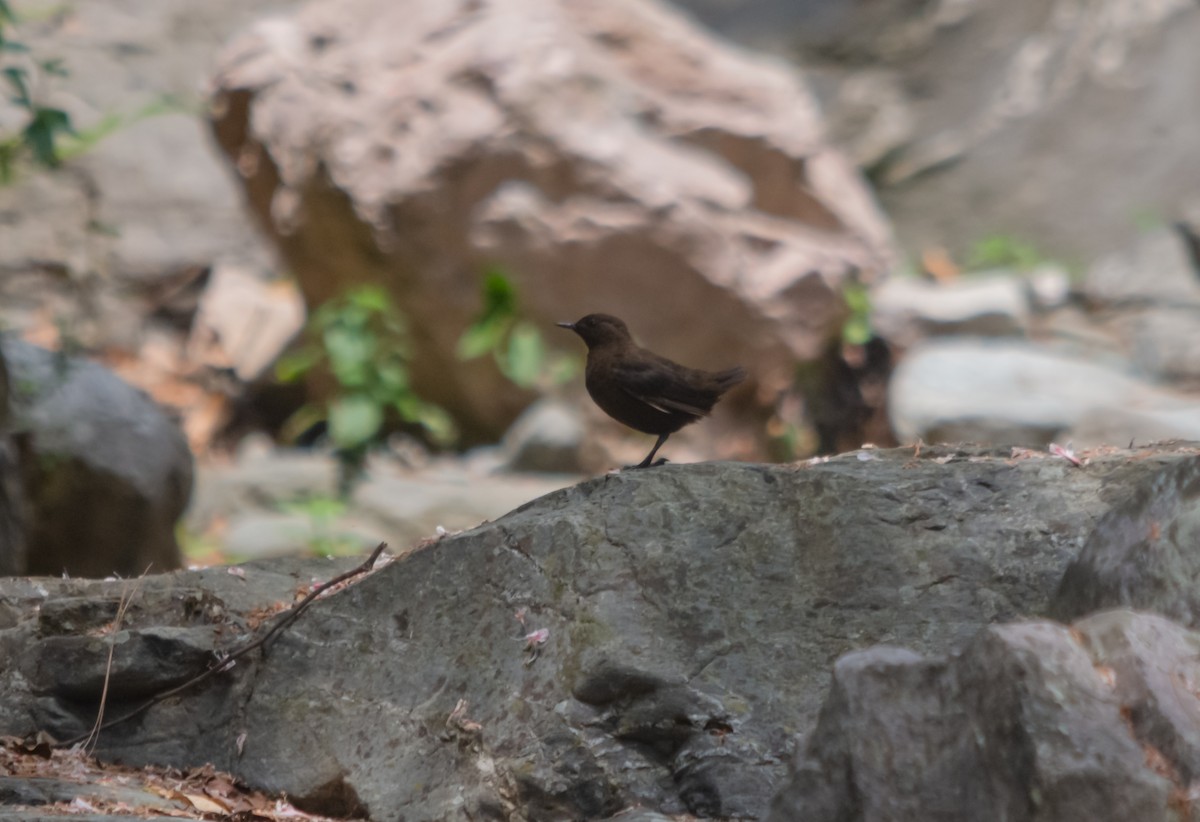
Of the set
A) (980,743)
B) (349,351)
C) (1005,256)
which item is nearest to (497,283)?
(349,351)

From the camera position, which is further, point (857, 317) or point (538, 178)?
point (857, 317)

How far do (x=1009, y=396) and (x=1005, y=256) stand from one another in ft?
14.1

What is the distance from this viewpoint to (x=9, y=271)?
12586mm

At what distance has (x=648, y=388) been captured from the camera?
4.19 m

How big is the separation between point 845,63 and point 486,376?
7.13m

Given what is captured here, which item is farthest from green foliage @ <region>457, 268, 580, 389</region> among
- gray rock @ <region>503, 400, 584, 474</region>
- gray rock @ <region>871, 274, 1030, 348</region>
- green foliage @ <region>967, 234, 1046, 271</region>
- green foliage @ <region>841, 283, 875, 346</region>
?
green foliage @ <region>967, 234, 1046, 271</region>

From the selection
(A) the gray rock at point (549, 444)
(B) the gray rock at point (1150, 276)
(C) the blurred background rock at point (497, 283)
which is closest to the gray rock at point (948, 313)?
(C) the blurred background rock at point (497, 283)

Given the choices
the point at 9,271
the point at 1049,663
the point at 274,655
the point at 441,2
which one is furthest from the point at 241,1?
the point at 1049,663

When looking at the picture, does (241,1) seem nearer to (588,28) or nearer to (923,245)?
(588,28)

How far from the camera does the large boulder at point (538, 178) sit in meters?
9.80

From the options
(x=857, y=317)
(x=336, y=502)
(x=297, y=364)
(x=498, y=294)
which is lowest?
(x=336, y=502)

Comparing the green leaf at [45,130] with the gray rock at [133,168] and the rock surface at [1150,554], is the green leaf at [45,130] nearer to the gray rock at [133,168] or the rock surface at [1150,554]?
the rock surface at [1150,554]

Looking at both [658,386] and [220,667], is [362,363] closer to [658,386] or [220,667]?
[658,386]

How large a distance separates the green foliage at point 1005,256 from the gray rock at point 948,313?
139 cm
